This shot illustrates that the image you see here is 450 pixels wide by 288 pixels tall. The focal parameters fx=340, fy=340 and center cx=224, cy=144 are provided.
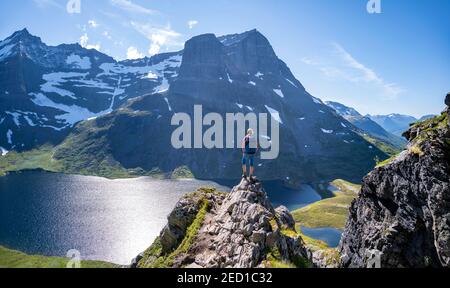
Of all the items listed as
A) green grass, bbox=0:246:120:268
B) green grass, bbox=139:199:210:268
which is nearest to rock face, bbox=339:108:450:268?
green grass, bbox=139:199:210:268

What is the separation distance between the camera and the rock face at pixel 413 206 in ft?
87.1

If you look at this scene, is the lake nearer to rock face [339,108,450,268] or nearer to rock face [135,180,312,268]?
rock face [135,180,312,268]

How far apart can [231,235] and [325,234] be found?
14773 centimetres

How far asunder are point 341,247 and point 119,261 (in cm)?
9875

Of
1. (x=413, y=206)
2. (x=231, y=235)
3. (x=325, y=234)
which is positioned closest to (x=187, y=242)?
(x=231, y=235)

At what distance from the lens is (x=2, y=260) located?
11200 centimetres

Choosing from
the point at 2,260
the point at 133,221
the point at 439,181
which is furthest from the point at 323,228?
the point at 439,181

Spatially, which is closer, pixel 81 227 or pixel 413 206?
pixel 413 206

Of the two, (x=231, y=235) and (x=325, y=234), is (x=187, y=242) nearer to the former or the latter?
(x=231, y=235)

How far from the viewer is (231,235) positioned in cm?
2225

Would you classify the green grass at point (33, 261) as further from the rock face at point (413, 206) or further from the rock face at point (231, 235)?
the rock face at point (413, 206)

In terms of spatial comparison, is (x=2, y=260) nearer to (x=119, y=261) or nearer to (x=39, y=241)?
(x=39, y=241)

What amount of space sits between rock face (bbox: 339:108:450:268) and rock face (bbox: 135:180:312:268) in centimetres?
1015
